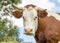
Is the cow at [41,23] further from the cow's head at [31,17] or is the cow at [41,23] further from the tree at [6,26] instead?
the tree at [6,26]

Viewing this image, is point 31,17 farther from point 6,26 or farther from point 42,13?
point 6,26

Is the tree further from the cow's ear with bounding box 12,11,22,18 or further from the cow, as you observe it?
the cow

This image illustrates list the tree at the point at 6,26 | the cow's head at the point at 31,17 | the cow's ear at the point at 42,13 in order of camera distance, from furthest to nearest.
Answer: the tree at the point at 6,26 → the cow's ear at the point at 42,13 → the cow's head at the point at 31,17

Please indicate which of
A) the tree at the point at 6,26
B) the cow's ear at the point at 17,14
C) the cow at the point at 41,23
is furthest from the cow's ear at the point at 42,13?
the tree at the point at 6,26

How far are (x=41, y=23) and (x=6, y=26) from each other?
555mm

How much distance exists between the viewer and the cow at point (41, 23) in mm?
3598

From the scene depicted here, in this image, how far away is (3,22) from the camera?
13.4 feet

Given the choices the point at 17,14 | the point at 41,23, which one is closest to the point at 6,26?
the point at 17,14

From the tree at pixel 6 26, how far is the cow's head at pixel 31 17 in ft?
1.34

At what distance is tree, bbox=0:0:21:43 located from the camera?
4.07 m

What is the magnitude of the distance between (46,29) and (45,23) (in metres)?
0.09

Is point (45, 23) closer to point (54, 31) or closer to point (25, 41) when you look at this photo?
point (54, 31)

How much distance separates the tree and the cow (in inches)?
11.9

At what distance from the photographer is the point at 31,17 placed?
141 inches
